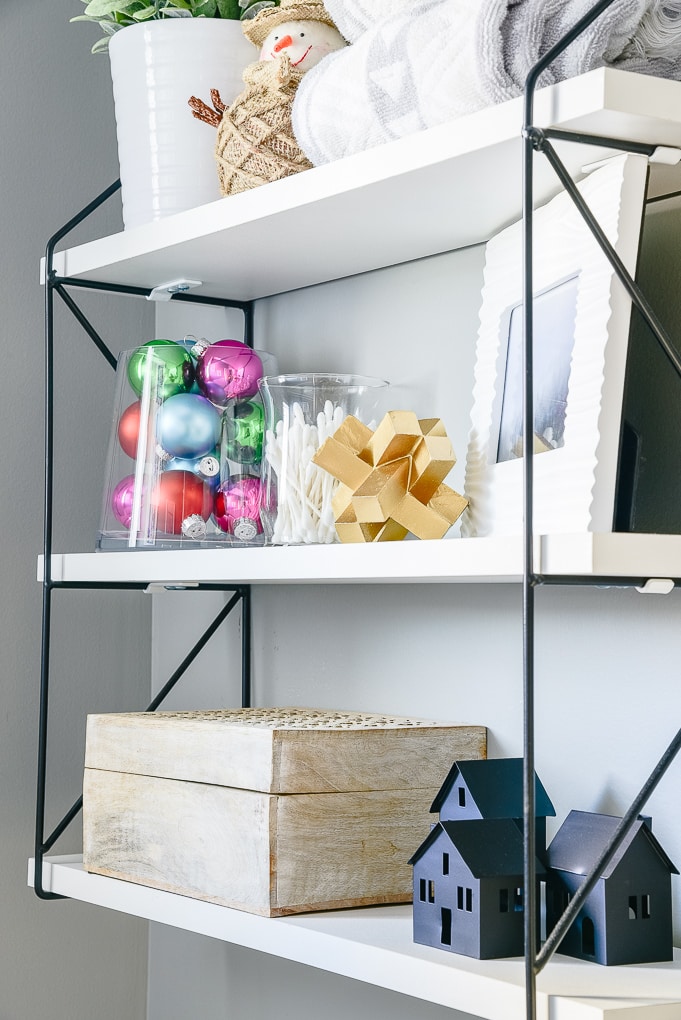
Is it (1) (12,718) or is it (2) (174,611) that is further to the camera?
(2) (174,611)

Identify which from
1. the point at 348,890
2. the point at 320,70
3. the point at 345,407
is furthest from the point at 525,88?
the point at 348,890

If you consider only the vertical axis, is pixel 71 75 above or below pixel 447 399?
above

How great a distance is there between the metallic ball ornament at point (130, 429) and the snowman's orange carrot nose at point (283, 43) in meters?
0.38

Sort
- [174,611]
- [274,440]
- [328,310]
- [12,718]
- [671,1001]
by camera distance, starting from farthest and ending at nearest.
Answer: [174,611] < [12,718] < [328,310] < [274,440] < [671,1001]

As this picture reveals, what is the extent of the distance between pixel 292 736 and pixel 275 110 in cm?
57

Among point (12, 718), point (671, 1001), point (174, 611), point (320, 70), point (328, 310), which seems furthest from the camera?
point (174, 611)

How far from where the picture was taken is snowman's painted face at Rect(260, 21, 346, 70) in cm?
118

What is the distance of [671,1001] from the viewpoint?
0.82m

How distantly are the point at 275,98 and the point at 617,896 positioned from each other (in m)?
0.75

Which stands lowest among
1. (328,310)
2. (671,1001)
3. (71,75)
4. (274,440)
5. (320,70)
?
(671,1001)

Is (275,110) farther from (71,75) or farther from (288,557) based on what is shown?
(71,75)

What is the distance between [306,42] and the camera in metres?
1.18

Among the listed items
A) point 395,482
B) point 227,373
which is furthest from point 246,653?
point 395,482

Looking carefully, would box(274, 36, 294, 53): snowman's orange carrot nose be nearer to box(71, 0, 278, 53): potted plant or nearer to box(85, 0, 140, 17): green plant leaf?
box(71, 0, 278, 53): potted plant
